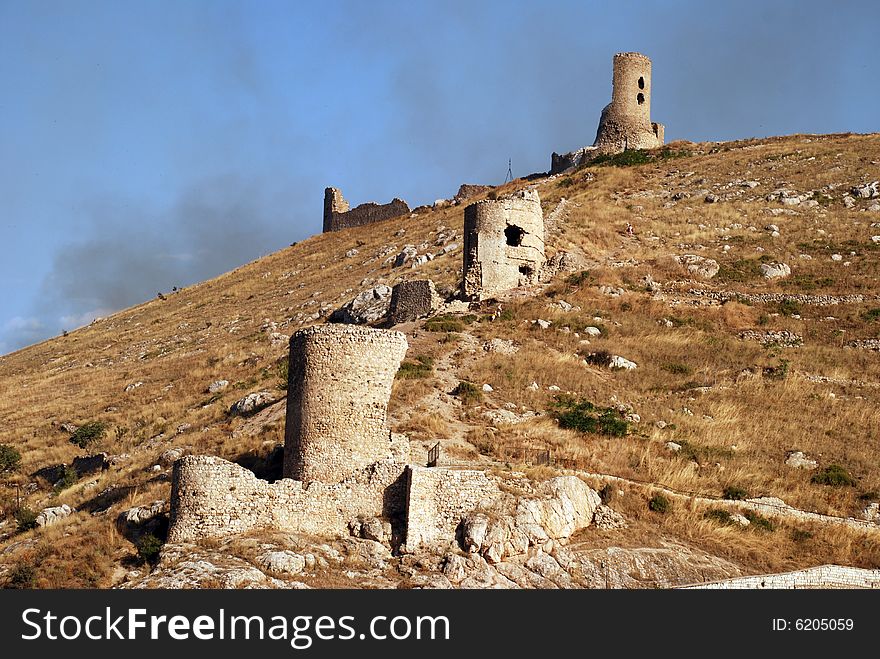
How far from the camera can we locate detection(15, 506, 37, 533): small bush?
98.8ft

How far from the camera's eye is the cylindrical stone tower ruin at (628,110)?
74.8 m

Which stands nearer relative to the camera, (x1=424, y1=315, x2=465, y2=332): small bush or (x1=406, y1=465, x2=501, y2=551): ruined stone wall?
(x1=406, y1=465, x2=501, y2=551): ruined stone wall

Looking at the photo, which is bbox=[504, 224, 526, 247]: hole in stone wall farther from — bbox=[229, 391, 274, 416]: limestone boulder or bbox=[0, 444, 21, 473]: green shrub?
bbox=[0, 444, 21, 473]: green shrub

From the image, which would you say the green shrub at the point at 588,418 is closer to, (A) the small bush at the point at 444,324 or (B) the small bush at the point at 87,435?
(A) the small bush at the point at 444,324

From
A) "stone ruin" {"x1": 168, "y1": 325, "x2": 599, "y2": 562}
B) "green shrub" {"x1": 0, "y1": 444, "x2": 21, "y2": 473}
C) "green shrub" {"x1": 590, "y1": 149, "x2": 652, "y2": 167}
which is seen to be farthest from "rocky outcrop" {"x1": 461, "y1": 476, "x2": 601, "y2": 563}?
"green shrub" {"x1": 590, "y1": 149, "x2": 652, "y2": 167}

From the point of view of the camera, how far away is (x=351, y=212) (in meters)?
80.4

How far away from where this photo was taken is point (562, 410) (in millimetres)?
32438

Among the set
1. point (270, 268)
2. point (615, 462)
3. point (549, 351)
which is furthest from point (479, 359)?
point (270, 268)

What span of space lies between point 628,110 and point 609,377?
139 feet

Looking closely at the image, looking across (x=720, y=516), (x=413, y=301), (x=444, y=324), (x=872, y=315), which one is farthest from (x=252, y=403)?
(x=872, y=315)

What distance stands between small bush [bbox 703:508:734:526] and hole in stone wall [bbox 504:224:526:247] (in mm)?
18940

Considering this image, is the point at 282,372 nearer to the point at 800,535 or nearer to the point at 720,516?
the point at 720,516

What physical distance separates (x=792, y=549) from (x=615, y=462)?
192 inches

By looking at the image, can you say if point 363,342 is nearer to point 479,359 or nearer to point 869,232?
point 479,359
